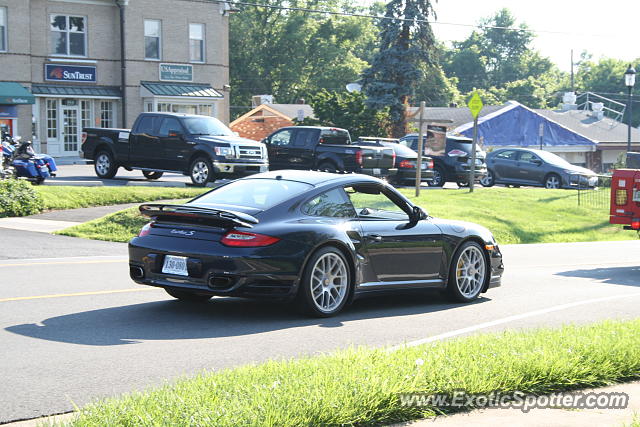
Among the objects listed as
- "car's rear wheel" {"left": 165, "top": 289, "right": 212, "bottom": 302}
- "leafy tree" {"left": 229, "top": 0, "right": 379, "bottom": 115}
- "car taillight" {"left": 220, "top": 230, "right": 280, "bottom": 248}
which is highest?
"leafy tree" {"left": 229, "top": 0, "right": 379, "bottom": 115}

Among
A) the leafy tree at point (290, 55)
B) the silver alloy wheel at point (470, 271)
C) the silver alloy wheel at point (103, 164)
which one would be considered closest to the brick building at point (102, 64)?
the silver alloy wheel at point (103, 164)

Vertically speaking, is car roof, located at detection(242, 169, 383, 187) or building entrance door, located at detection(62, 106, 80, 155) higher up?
building entrance door, located at detection(62, 106, 80, 155)

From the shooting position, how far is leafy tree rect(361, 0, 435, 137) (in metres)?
48.8

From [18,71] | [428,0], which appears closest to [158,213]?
[18,71]

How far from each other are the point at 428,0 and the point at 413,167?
20680 mm

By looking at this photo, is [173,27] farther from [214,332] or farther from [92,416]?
[92,416]

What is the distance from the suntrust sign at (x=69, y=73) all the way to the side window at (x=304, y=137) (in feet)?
58.5

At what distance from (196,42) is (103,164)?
67.1 feet

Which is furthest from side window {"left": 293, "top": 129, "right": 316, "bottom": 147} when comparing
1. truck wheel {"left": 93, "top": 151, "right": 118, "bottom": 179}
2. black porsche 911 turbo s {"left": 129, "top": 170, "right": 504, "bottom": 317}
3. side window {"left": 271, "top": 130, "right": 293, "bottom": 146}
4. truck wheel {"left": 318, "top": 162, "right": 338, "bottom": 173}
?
black porsche 911 turbo s {"left": 129, "top": 170, "right": 504, "bottom": 317}

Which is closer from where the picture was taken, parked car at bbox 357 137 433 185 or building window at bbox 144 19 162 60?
parked car at bbox 357 137 433 185

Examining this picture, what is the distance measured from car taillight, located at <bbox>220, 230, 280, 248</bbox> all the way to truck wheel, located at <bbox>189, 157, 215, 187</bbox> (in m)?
17.2

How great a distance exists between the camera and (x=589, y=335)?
310 inches

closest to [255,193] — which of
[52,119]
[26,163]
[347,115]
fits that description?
[26,163]

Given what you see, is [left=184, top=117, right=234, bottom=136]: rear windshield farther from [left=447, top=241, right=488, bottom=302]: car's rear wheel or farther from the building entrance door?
the building entrance door
